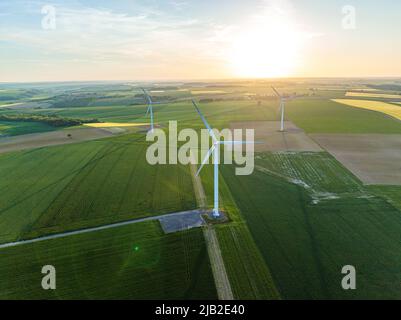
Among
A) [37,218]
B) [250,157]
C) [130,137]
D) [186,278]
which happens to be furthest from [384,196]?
[130,137]

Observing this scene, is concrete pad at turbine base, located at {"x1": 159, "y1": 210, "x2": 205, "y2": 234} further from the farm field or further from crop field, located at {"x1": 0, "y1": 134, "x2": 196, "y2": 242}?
the farm field

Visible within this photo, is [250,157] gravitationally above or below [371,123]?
below

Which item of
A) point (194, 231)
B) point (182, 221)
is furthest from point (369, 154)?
point (194, 231)

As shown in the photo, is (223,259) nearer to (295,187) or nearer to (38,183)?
(295,187)

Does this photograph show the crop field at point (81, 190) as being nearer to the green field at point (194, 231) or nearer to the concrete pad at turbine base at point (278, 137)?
the green field at point (194, 231)
